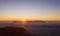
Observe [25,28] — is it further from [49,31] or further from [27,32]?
[49,31]

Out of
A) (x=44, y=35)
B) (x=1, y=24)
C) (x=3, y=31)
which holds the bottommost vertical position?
(x=44, y=35)

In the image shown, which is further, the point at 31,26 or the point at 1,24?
the point at 31,26

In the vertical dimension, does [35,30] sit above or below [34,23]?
below

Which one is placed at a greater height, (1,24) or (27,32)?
(1,24)

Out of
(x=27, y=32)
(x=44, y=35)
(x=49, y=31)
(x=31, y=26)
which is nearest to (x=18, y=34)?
(x=27, y=32)

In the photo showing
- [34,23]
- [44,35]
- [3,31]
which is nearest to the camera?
[3,31]

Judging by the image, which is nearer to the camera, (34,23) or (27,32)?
(27,32)

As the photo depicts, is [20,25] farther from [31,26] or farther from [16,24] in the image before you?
[31,26]

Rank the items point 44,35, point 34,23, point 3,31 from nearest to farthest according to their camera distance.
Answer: point 3,31 < point 44,35 < point 34,23
